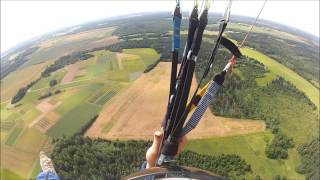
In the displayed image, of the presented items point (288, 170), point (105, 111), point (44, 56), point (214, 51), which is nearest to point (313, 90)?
point (288, 170)

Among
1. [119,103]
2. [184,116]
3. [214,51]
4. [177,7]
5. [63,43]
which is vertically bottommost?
[63,43]

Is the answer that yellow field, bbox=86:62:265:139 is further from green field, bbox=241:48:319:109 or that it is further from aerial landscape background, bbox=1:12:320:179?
green field, bbox=241:48:319:109

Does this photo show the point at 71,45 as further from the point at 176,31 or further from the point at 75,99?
the point at 176,31

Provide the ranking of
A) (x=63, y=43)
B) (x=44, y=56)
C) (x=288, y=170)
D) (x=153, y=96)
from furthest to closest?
→ (x=63, y=43) → (x=44, y=56) → (x=153, y=96) → (x=288, y=170)

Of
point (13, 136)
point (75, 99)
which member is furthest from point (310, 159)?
point (13, 136)

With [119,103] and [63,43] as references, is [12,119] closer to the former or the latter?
[119,103]

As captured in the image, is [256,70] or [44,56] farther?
[44,56]
